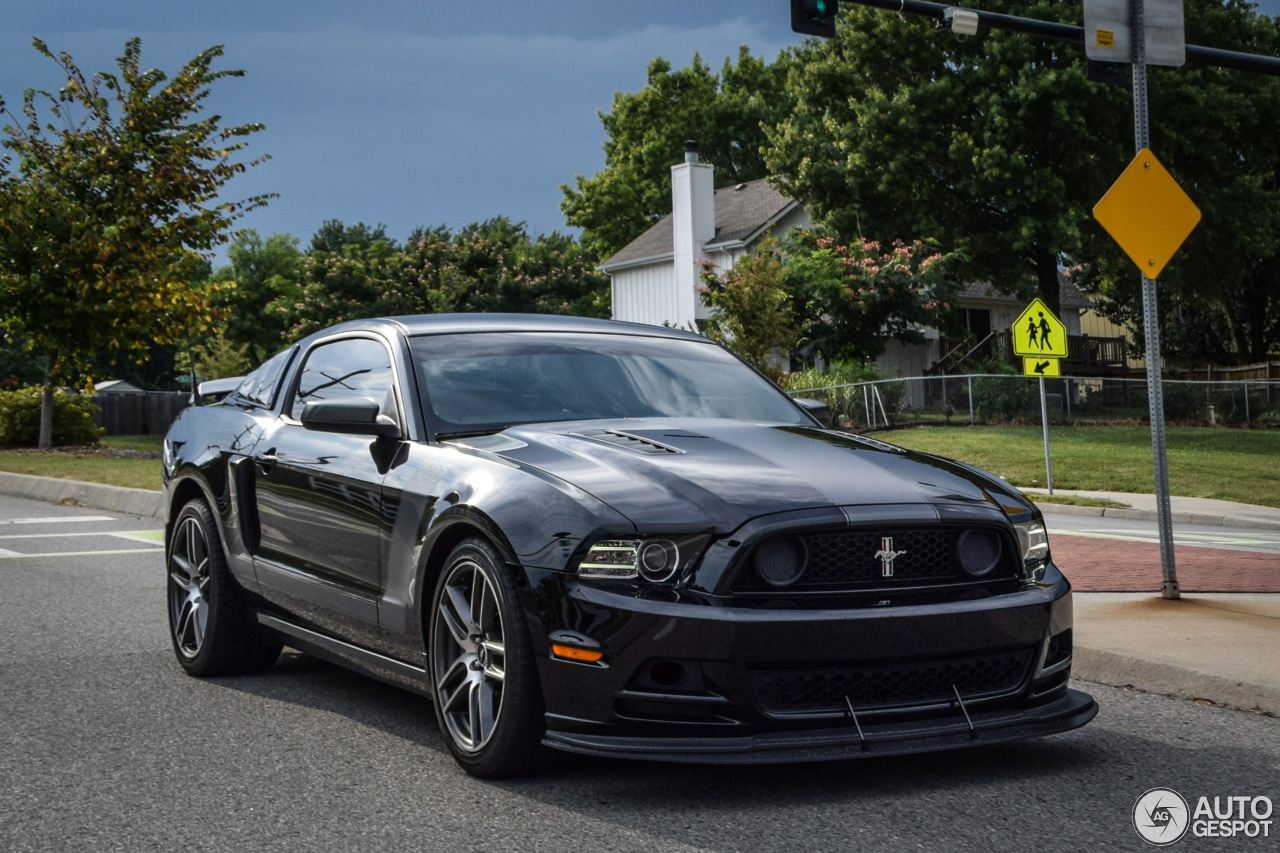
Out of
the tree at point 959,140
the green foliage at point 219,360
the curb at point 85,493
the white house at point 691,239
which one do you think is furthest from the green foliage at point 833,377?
the green foliage at point 219,360

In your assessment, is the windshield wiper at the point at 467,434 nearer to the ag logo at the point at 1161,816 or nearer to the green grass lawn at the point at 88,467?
the ag logo at the point at 1161,816

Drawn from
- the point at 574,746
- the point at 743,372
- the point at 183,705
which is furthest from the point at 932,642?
the point at 183,705

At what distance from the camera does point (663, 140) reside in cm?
6556

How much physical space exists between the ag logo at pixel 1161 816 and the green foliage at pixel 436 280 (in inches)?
1742

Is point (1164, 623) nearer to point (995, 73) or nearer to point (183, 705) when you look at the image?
point (183, 705)

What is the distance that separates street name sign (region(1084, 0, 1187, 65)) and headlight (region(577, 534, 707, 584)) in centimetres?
603

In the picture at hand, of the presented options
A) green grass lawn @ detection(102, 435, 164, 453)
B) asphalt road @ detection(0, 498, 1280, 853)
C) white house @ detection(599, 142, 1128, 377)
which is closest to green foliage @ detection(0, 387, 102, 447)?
green grass lawn @ detection(102, 435, 164, 453)

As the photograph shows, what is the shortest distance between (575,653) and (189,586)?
3.21m

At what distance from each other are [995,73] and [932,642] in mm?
32421

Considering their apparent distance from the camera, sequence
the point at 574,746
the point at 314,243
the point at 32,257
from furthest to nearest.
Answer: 1. the point at 314,243
2. the point at 32,257
3. the point at 574,746

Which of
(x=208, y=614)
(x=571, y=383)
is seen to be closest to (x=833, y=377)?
Answer: (x=208, y=614)

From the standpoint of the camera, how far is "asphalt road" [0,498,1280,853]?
388 cm

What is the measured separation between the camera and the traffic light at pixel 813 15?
14.1m

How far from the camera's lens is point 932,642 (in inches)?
164
